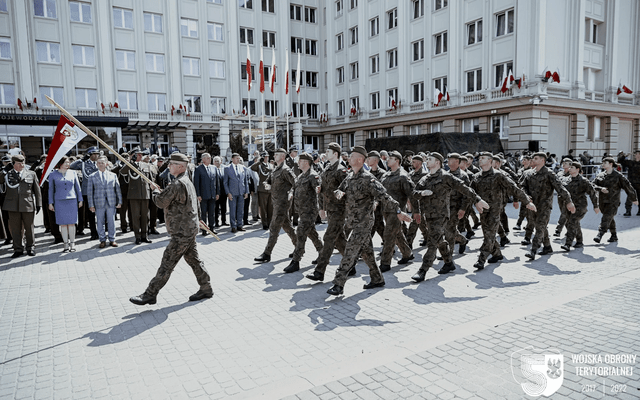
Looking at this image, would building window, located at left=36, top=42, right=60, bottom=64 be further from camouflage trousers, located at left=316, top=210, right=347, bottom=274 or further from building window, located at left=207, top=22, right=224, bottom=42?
camouflage trousers, located at left=316, top=210, right=347, bottom=274

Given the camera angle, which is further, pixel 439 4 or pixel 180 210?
pixel 439 4

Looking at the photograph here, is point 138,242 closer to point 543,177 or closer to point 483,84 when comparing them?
point 543,177

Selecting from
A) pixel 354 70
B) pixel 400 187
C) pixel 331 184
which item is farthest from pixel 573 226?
pixel 354 70

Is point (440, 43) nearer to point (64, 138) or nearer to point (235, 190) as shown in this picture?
point (235, 190)

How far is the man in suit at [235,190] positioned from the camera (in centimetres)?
1276

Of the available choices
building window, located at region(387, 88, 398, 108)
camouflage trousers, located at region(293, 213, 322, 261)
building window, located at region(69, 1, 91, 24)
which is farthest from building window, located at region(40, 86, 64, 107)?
camouflage trousers, located at region(293, 213, 322, 261)

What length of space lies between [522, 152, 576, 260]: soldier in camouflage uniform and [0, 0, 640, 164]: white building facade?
51.5 feet

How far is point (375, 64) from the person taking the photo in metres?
38.0

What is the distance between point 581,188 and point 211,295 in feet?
27.9

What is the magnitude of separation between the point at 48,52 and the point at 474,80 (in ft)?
104

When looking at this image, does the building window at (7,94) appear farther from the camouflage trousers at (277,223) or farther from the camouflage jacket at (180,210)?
the camouflage jacket at (180,210)

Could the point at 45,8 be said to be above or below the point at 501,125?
above

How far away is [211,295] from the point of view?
21.5 feet

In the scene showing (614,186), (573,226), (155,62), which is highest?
(155,62)
